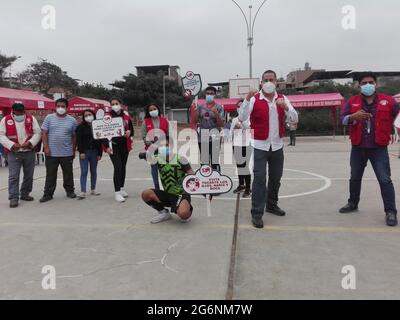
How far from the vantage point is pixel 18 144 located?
6.31m

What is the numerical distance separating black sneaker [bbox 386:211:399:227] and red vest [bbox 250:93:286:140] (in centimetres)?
173

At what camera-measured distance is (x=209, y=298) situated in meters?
2.90

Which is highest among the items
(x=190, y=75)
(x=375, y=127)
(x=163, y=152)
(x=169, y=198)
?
(x=190, y=75)

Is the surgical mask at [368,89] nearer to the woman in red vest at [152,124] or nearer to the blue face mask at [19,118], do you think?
the woman in red vest at [152,124]

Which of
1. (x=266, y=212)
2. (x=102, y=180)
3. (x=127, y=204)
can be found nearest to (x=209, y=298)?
(x=266, y=212)

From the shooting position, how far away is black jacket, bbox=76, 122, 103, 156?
6777 millimetres

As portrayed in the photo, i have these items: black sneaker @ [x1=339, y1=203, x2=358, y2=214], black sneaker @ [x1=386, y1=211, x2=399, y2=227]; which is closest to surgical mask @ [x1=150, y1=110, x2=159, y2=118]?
black sneaker @ [x1=339, y1=203, x2=358, y2=214]

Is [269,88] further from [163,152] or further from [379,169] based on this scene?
[379,169]

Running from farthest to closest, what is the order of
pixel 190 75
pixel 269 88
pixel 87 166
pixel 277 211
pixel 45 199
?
pixel 190 75 → pixel 87 166 → pixel 45 199 → pixel 277 211 → pixel 269 88

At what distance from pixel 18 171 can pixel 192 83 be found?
687cm

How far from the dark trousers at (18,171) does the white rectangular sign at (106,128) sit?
1243 millimetres

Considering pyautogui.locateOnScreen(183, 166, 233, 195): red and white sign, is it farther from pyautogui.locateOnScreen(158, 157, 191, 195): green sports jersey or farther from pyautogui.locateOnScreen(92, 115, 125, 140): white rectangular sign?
pyautogui.locateOnScreen(92, 115, 125, 140): white rectangular sign

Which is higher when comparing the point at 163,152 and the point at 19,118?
the point at 19,118

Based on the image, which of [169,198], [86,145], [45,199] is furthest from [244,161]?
[45,199]
